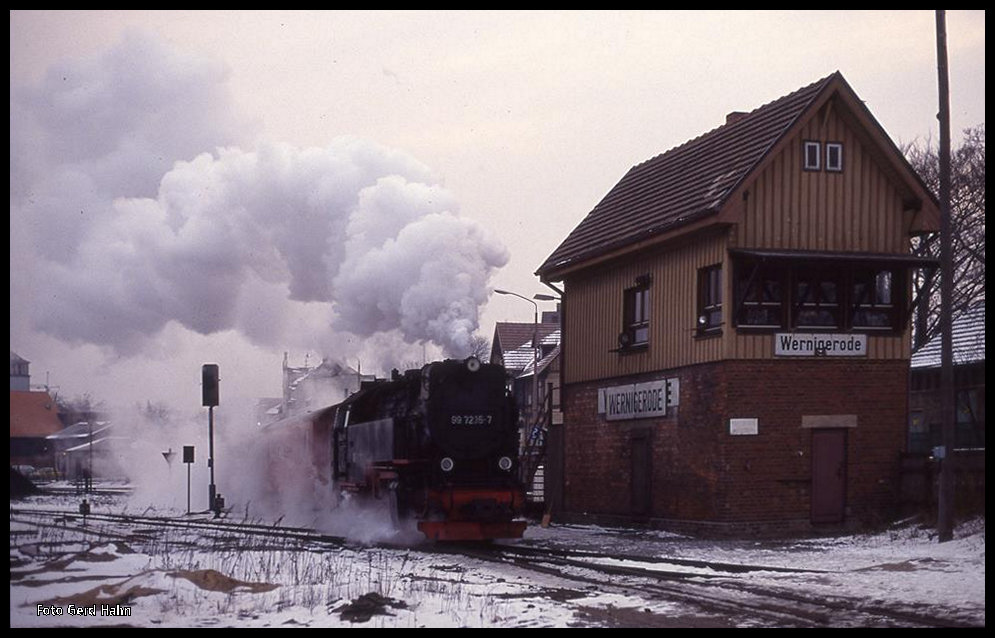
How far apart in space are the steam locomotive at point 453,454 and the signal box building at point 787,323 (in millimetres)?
4172

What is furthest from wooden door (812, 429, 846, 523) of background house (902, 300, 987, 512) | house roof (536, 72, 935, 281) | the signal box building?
background house (902, 300, 987, 512)

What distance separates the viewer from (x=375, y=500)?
75.4ft

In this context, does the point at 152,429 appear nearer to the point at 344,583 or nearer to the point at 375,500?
the point at 375,500

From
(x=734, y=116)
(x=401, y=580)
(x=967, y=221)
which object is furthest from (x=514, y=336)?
(x=401, y=580)

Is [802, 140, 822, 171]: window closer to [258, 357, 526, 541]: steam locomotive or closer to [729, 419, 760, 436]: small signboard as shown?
[729, 419, 760, 436]: small signboard

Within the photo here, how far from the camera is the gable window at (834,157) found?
23.3 m

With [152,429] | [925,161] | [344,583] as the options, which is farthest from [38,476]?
[344,583]

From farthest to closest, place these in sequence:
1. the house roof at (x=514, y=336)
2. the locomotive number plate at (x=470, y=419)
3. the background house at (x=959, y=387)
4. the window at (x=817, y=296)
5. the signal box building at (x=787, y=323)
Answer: the house roof at (x=514, y=336) → the background house at (x=959, y=387) → the window at (x=817, y=296) → the signal box building at (x=787, y=323) → the locomotive number plate at (x=470, y=419)

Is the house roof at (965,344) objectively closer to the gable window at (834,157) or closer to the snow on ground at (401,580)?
the gable window at (834,157)

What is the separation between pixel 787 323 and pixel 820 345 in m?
0.76

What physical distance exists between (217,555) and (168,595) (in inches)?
203

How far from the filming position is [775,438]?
22.5 meters

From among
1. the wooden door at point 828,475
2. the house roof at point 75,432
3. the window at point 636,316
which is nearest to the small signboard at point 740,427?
the wooden door at point 828,475

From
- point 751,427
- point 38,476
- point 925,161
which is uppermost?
point 925,161
